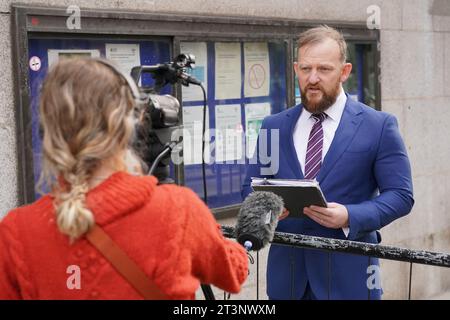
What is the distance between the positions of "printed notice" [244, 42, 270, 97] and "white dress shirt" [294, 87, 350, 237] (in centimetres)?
233

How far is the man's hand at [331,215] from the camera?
10.4ft

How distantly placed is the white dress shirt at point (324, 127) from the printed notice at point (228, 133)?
208 cm

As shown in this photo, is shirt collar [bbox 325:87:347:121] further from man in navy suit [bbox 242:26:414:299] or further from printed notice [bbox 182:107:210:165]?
printed notice [bbox 182:107:210:165]

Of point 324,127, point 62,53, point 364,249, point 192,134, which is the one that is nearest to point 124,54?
point 62,53

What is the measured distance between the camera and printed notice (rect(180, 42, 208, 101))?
211 inches

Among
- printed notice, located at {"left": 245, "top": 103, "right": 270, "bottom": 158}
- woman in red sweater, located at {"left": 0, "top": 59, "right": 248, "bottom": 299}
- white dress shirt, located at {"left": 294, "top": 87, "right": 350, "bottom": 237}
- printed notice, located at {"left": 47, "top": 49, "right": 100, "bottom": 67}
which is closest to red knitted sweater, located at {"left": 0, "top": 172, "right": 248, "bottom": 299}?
woman in red sweater, located at {"left": 0, "top": 59, "right": 248, "bottom": 299}

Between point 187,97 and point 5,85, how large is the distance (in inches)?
59.3

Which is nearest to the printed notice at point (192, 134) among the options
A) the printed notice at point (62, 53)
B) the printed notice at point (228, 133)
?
the printed notice at point (228, 133)

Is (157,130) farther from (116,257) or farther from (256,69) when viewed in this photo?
(256,69)

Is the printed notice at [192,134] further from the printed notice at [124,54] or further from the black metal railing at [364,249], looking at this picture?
the black metal railing at [364,249]

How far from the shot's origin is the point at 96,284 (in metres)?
1.89

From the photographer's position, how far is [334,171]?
132 inches

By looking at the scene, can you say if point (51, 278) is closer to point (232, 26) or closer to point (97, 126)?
point (97, 126)
